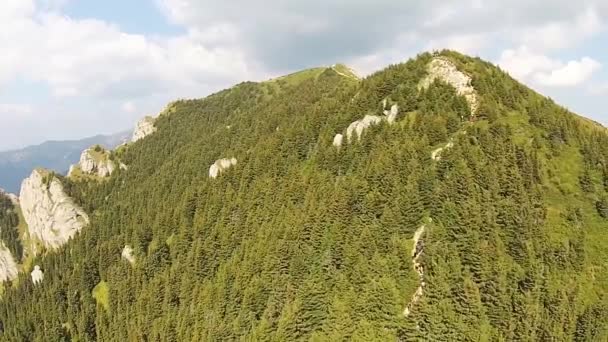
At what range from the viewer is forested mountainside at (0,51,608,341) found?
268ft

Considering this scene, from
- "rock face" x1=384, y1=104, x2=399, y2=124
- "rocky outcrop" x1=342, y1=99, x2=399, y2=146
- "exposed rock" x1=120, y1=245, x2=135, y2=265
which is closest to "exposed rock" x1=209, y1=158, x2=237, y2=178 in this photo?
"exposed rock" x1=120, y1=245, x2=135, y2=265

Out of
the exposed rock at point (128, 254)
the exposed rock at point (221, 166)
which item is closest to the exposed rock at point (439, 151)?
the exposed rock at point (221, 166)

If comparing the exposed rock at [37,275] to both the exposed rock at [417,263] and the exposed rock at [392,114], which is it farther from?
the exposed rock at [417,263]

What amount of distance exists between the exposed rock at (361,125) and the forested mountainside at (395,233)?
0.59 metres

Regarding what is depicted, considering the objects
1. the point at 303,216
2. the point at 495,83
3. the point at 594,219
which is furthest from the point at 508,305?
the point at 495,83

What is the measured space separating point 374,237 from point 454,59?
2700 inches

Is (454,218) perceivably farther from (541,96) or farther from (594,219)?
(541,96)

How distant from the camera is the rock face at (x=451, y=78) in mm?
118119

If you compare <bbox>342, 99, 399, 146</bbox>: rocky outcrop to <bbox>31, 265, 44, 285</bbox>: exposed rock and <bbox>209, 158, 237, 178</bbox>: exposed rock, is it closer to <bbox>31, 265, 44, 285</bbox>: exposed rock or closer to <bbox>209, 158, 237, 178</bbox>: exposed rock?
<bbox>209, 158, 237, 178</bbox>: exposed rock

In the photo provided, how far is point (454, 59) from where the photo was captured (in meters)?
135

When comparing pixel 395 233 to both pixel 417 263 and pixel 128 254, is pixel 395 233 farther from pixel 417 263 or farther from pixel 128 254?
pixel 128 254

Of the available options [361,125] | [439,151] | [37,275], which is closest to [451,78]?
[361,125]

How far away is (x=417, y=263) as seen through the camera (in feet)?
274

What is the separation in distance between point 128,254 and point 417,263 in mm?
111516
